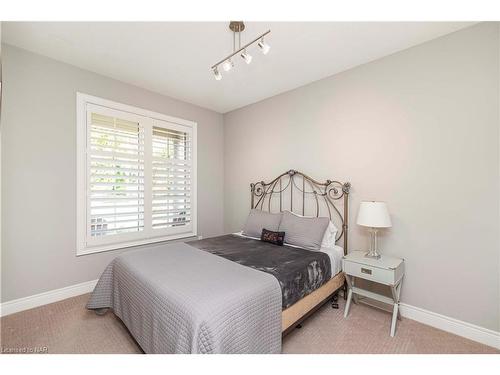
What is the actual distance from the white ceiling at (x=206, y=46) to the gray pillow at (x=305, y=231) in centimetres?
174

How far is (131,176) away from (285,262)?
226 centimetres

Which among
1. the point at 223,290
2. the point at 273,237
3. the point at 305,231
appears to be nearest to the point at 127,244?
the point at 273,237

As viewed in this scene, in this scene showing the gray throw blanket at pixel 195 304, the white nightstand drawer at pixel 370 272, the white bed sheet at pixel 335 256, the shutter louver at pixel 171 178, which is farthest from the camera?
the shutter louver at pixel 171 178

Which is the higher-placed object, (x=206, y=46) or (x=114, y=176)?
(x=206, y=46)

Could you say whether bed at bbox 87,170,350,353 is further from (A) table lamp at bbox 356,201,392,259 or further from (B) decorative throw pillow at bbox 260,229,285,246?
(A) table lamp at bbox 356,201,392,259

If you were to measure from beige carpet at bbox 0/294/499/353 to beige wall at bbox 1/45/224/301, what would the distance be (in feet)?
1.38

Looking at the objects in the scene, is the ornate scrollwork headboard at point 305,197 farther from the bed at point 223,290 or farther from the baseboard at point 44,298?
the baseboard at point 44,298

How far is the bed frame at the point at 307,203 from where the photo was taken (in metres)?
2.03

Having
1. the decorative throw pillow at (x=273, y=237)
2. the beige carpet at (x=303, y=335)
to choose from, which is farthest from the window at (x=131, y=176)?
the decorative throw pillow at (x=273, y=237)

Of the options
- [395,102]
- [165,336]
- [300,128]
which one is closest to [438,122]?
[395,102]

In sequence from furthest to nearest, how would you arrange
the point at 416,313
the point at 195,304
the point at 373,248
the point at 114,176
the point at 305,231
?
the point at 114,176 < the point at 305,231 < the point at 373,248 < the point at 416,313 < the point at 195,304

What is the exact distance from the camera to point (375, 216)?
2141 millimetres

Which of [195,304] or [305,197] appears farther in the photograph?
[305,197]

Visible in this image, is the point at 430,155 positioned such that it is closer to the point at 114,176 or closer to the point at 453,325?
the point at 453,325
